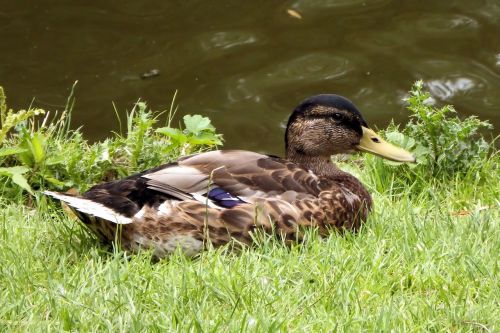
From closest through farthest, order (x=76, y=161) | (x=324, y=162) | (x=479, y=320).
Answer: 1. (x=479, y=320)
2. (x=324, y=162)
3. (x=76, y=161)

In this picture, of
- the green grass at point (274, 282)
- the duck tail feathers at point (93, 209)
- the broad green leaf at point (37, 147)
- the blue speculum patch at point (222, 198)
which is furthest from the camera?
the broad green leaf at point (37, 147)

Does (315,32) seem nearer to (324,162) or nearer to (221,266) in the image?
(324,162)

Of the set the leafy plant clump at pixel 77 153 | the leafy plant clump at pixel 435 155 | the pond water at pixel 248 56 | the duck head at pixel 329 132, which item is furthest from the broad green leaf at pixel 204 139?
the pond water at pixel 248 56

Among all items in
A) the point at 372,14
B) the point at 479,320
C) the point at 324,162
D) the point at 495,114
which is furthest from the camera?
the point at 372,14

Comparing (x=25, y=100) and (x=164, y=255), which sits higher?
(x=164, y=255)

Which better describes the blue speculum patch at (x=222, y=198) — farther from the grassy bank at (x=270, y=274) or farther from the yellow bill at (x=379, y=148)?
the yellow bill at (x=379, y=148)

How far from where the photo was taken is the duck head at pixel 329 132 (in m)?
5.07

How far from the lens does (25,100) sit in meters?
8.28

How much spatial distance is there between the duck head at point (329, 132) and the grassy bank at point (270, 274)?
1.04 ft

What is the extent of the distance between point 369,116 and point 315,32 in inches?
50.5

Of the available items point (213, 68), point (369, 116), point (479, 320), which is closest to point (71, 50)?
point (213, 68)

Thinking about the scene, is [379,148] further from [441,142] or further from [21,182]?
[21,182]

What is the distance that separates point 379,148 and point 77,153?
5.69 ft

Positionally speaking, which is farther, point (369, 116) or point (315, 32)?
point (315, 32)
